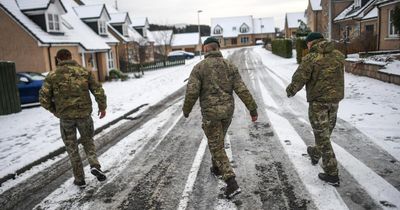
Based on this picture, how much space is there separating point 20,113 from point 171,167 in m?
9.64

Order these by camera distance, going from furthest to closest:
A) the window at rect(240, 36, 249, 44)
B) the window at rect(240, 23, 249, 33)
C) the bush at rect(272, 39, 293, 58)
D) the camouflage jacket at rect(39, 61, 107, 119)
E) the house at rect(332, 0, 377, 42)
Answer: the window at rect(240, 36, 249, 44)
the window at rect(240, 23, 249, 33)
the bush at rect(272, 39, 293, 58)
the house at rect(332, 0, 377, 42)
the camouflage jacket at rect(39, 61, 107, 119)

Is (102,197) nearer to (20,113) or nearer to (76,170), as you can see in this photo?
(76,170)

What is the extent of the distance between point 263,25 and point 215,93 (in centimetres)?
9031

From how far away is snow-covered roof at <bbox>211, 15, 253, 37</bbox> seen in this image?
8725 centimetres

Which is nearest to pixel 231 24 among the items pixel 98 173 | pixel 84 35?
pixel 84 35

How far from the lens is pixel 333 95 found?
4695 mm

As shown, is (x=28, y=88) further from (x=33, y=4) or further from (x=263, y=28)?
(x=263, y=28)

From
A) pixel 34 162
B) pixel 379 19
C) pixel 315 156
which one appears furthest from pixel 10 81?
pixel 379 19

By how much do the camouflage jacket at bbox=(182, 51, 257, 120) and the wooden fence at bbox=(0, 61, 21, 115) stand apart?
1048 centimetres

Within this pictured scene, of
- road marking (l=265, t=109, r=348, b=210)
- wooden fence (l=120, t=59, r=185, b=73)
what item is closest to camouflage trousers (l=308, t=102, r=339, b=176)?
road marking (l=265, t=109, r=348, b=210)

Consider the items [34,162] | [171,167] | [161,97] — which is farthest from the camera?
[161,97]

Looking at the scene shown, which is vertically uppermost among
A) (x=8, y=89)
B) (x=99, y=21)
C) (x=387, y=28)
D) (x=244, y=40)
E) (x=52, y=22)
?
(x=99, y=21)

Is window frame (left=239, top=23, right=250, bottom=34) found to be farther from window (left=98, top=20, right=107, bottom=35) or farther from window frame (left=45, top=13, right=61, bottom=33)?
window frame (left=45, top=13, right=61, bottom=33)

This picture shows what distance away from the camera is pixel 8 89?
41.1ft
